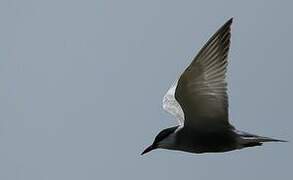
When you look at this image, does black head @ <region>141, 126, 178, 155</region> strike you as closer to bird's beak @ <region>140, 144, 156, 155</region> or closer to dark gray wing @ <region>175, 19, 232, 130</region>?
bird's beak @ <region>140, 144, 156, 155</region>

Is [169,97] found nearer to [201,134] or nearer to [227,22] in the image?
[201,134]

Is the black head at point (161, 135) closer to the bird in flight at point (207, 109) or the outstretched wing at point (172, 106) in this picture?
the bird in flight at point (207, 109)

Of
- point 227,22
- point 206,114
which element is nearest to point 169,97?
point 206,114

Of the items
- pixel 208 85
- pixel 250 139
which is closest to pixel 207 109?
pixel 208 85

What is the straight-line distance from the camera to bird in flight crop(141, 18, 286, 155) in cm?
609

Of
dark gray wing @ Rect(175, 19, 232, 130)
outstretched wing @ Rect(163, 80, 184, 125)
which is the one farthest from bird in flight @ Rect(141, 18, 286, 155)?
outstretched wing @ Rect(163, 80, 184, 125)

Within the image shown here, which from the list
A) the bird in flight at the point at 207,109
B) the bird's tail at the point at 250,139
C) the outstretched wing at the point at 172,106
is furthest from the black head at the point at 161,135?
the bird's tail at the point at 250,139

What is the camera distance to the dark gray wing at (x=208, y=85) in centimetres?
605

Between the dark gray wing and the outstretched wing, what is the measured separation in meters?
0.61

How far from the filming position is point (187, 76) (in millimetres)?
6164

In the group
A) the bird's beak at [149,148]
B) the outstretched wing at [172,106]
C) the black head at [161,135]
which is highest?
the outstretched wing at [172,106]

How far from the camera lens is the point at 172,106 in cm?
754

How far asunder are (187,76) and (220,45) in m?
0.43

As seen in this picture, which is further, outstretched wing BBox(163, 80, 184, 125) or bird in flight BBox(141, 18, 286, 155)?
outstretched wing BBox(163, 80, 184, 125)
